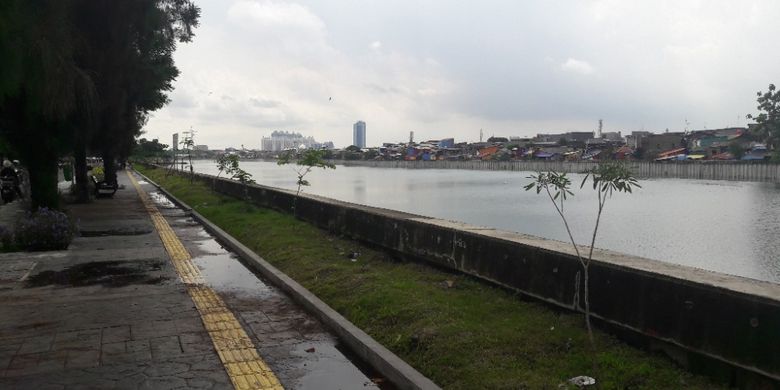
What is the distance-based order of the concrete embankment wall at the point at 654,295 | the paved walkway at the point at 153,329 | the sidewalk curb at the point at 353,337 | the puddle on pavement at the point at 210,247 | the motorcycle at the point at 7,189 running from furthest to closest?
the motorcycle at the point at 7,189 < the puddle on pavement at the point at 210,247 < the paved walkway at the point at 153,329 < the sidewalk curb at the point at 353,337 < the concrete embankment wall at the point at 654,295

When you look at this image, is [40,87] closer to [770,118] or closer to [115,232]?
[115,232]

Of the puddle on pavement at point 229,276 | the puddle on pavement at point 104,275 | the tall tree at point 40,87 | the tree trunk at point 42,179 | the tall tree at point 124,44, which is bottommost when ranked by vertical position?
the puddle on pavement at point 229,276

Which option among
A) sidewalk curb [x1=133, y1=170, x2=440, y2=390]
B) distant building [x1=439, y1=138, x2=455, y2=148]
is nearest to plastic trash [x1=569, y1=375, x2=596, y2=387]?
sidewalk curb [x1=133, y1=170, x2=440, y2=390]

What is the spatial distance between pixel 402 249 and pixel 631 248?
41.0 feet

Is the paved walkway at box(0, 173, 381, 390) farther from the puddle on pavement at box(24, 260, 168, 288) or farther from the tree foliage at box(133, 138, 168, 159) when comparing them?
the tree foliage at box(133, 138, 168, 159)

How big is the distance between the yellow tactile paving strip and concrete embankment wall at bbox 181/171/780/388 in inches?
112

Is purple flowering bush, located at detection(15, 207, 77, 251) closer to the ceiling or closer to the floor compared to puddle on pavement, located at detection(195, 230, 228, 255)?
closer to the ceiling

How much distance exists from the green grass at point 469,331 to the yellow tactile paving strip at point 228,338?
→ 1.18 meters

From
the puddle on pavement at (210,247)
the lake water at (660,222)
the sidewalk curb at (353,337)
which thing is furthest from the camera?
the lake water at (660,222)

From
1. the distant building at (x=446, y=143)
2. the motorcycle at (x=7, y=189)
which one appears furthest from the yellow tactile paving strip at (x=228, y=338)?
the distant building at (x=446, y=143)

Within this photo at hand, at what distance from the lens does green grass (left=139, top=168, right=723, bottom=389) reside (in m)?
4.77

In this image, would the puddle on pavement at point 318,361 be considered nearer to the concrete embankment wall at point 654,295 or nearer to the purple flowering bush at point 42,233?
the concrete embankment wall at point 654,295

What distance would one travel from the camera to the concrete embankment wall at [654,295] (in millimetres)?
4234

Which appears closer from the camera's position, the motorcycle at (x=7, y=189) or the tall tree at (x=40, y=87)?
the tall tree at (x=40, y=87)
